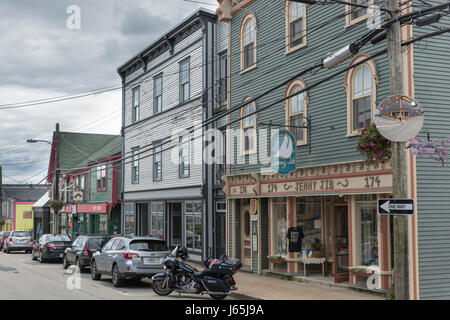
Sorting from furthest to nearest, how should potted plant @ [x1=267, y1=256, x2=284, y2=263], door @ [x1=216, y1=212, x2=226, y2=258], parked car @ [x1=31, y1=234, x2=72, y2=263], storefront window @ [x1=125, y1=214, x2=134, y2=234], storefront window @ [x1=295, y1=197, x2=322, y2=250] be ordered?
storefront window @ [x1=125, y1=214, x2=134, y2=234] → parked car @ [x1=31, y1=234, x2=72, y2=263] → door @ [x1=216, y1=212, x2=226, y2=258] → potted plant @ [x1=267, y1=256, x2=284, y2=263] → storefront window @ [x1=295, y1=197, x2=322, y2=250]

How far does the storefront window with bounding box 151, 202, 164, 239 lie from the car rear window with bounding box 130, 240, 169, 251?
36.9ft

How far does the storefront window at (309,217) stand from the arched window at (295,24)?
508 centimetres

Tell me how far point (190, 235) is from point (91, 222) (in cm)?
1708

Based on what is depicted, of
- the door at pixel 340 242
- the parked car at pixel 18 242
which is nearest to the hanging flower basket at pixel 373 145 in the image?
the door at pixel 340 242

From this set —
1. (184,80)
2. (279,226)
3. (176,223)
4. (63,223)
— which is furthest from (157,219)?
(63,223)

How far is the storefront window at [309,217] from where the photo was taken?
17594 mm

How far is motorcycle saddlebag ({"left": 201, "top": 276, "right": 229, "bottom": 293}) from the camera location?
45.6 ft

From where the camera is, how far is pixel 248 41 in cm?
2050

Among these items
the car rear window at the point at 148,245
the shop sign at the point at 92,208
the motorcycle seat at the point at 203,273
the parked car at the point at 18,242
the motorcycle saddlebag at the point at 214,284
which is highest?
the shop sign at the point at 92,208

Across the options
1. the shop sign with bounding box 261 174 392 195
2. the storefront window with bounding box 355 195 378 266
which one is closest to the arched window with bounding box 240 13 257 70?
the shop sign with bounding box 261 174 392 195

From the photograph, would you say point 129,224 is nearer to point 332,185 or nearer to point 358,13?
point 332,185

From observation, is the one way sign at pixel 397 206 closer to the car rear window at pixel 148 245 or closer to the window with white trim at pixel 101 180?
the car rear window at pixel 148 245

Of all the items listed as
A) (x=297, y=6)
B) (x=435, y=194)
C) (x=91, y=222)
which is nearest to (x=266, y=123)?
(x=297, y=6)

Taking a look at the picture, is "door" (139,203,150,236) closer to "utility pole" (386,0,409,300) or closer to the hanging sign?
"utility pole" (386,0,409,300)
